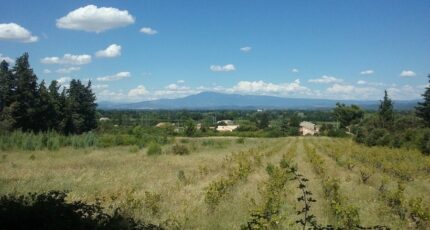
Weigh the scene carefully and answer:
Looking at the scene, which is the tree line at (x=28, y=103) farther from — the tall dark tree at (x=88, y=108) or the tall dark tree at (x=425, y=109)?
the tall dark tree at (x=425, y=109)

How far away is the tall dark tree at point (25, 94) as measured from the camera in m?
53.2

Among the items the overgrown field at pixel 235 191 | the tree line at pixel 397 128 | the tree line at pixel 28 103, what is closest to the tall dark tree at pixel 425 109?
the tree line at pixel 397 128

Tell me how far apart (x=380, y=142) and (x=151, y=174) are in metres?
32.3

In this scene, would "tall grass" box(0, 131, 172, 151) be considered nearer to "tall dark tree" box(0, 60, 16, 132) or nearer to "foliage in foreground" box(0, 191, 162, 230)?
"tall dark tree" box(0, 60, 16, 132)

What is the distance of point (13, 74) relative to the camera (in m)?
53.6

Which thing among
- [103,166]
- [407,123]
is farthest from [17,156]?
[407,123]

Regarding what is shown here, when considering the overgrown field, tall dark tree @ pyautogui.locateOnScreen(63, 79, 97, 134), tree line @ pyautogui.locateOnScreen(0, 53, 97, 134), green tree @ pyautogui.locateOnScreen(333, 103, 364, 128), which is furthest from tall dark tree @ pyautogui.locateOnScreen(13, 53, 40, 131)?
green tree @ pyautogui.locateOnScreen(333, 103, 364, 128)

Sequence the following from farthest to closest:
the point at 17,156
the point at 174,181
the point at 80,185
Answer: the point at 17,156 → the point at 174,181 → the point at 80,185

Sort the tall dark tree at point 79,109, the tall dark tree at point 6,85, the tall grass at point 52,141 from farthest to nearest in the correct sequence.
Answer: the tall dark tree at point 79,109
the tall dark tree at point 6,85
the tall grass at point 52,141

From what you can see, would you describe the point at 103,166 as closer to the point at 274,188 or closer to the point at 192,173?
the point at 192,173

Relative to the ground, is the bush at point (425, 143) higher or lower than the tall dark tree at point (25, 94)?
lower

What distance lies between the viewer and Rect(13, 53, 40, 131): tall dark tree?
5319cm

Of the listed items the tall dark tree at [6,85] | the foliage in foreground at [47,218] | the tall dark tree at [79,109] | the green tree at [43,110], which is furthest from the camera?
the tall dark tree at [79,109]

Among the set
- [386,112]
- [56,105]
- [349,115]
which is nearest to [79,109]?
[56,105]
